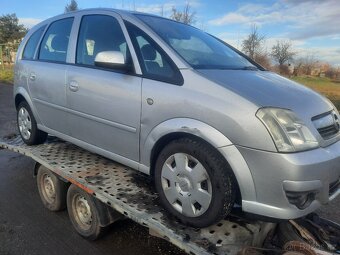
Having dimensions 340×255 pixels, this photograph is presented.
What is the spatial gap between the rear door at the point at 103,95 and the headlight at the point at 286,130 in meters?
1.09

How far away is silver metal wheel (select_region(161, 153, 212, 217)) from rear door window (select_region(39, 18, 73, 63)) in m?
1.96

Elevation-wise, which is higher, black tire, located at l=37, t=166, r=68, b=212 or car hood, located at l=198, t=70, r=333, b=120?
car hood, located at l=198, t=70, r=333, b=120

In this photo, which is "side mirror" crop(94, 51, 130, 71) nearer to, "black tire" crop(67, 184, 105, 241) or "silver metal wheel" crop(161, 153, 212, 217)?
"silver metal wheel" crop(161, 153, 212, 217)

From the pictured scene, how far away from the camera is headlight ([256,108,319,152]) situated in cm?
225

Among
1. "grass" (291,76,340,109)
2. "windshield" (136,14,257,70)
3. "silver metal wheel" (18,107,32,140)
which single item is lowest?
"grass" (291,76,340,109)

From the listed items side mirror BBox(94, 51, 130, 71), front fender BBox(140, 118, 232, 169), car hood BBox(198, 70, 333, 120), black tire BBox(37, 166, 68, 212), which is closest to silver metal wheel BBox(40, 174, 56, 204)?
black tire BBox(37, 166, 68, 212)

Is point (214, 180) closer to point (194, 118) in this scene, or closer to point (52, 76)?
point (194, 118)

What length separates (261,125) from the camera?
227 centimetres

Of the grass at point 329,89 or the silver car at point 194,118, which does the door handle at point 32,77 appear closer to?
the silver car at point 194,118

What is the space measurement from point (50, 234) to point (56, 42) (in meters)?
2.15

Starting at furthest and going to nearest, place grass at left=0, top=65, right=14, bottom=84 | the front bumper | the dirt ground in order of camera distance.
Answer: grass at left=0, top=65, right=14, bottom=84 < the dirt ground < the front bumper

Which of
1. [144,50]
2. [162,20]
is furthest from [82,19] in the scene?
[144,50]

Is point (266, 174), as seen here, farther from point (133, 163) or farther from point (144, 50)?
point (144, 50)

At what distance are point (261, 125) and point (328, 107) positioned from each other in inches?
32.7
